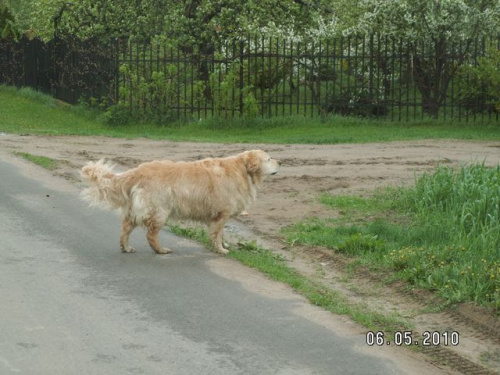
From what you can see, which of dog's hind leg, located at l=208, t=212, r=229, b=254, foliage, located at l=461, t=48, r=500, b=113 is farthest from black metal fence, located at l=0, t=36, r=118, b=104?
dog's hind leg, located at l=208, t=212, r=229, b=254

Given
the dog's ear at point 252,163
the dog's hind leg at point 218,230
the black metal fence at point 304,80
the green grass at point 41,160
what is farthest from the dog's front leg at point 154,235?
the black metal fence at point 304,80

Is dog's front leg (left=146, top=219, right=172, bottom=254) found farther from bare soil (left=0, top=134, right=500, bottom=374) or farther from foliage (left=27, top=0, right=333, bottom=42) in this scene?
foliage (left=27, top=0, right=333, bottom=42)

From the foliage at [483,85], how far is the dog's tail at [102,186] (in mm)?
14027

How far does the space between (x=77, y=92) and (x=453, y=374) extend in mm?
21207

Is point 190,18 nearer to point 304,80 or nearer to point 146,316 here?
point 304,80

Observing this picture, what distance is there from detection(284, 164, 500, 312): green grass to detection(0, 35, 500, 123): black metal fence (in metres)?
10.6

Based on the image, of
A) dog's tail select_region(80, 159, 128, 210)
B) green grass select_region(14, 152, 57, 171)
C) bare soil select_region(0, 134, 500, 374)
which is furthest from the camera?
green grass select_region(14, 152, 57, 171)

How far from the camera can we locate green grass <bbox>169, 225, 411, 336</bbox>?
777 centimetres

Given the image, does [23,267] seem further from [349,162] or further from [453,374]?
[349,162]

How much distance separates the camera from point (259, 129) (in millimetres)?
23062

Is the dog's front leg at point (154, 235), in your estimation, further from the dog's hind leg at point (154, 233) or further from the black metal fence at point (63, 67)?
the black metal fence at point (63, 67)

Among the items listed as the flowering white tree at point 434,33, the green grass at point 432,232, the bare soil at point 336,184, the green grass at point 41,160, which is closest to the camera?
the bare soil at point 336,184

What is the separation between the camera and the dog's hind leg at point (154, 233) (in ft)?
32.0

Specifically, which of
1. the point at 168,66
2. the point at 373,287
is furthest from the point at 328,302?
the point at 168,66
